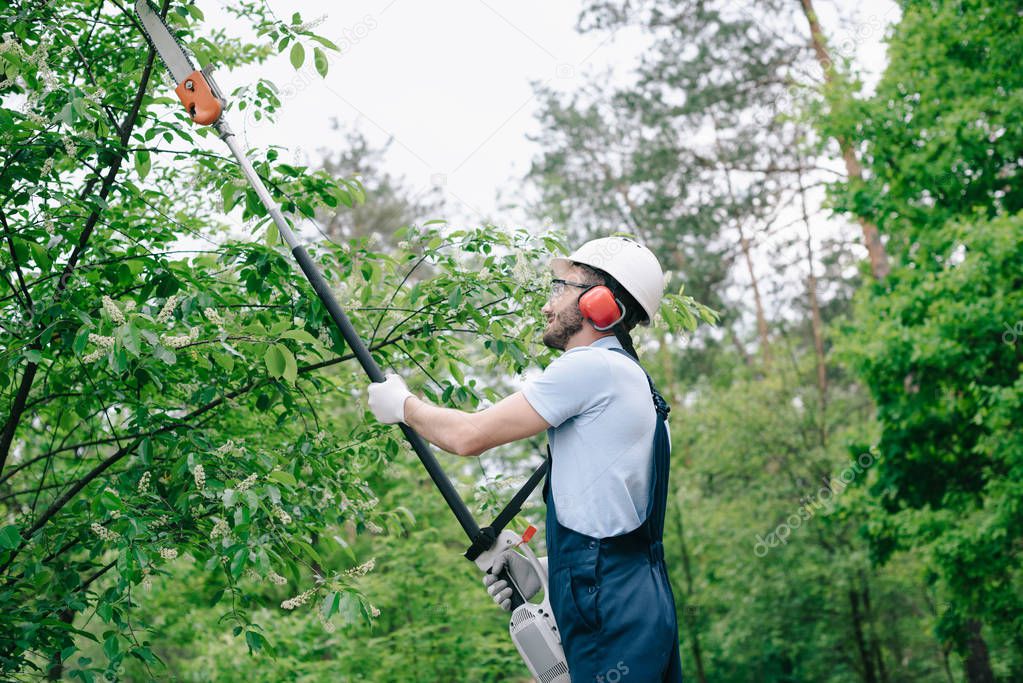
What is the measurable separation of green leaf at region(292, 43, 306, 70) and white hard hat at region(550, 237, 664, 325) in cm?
171

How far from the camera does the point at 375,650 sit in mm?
10750

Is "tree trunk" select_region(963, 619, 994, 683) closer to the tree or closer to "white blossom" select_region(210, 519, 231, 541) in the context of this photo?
the tree

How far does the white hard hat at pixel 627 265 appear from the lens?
340cm

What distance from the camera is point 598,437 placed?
304 centimetres

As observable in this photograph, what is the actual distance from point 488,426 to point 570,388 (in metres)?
0.28

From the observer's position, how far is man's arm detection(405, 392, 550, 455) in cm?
301

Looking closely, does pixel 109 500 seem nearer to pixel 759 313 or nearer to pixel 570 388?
pixel 570 388

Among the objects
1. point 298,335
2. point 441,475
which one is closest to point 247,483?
point 298,335

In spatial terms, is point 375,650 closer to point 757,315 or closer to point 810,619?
point 810,619

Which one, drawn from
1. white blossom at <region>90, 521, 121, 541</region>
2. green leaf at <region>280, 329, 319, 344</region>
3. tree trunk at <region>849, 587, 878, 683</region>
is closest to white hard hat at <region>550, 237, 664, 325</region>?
green leaf at <region>280, 329, 319, 344</region>

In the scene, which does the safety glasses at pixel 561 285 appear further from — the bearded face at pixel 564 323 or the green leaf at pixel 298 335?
the green leaf at pixel 298 335

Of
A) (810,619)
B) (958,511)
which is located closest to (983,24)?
(958,511)

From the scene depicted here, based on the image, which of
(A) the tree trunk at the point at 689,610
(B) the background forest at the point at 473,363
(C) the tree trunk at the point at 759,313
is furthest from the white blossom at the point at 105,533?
(C) the tree trunk at the point at 759,313

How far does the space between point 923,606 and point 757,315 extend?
8.50 m
